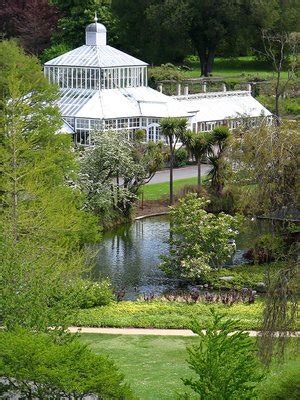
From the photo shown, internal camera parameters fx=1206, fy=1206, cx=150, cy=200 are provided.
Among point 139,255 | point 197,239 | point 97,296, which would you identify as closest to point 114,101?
point 139,255

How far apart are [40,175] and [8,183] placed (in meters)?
3.13

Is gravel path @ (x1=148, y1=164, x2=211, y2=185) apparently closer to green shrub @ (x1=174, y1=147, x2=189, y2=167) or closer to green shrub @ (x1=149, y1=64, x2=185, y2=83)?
green shrub @ (x1=174, y1=147, x2=189, y2=167)

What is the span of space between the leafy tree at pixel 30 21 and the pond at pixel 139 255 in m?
33.2

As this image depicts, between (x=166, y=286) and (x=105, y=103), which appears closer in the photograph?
(x=166, y=286)

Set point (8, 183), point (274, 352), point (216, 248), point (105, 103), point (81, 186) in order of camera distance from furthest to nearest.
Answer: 1. point (105, 103)
2. point (81, 186)
3. point (216, 248)
4. point (8, 183)
5. point (274, 352)

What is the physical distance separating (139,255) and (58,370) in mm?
18767

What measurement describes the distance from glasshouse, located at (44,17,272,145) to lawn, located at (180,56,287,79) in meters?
13.6

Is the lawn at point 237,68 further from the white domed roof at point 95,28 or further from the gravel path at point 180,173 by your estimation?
the gravel path at point 180,173

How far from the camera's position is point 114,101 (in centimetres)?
5225

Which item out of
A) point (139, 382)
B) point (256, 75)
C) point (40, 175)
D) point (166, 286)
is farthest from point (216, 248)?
point (256, 75)

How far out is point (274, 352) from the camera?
22.0 m

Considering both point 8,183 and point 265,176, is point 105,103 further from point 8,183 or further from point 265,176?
point 8,183

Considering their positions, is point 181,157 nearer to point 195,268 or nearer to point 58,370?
point 195,268

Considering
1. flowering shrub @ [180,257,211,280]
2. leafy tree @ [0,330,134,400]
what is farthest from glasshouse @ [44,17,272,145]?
leafy tree @ [0,330,134,400]
